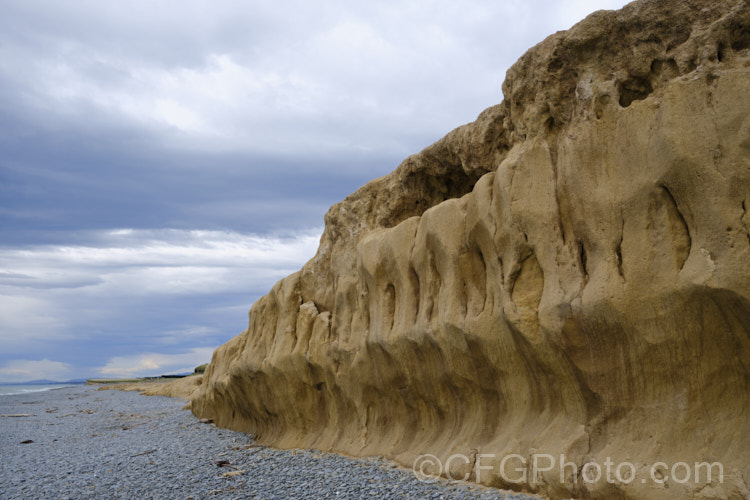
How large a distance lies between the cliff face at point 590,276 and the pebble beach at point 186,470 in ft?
2.55

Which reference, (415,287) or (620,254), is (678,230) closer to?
(620,254)

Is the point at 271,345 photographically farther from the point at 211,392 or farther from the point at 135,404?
the point at 135,404

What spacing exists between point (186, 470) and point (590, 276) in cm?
729

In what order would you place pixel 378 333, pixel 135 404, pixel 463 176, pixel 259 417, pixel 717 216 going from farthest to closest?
pixel 135 404
pixel 259 417
pixel 463 176
pixel 378 333
pixel 717 216

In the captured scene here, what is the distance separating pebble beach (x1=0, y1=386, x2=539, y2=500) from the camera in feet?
23.2

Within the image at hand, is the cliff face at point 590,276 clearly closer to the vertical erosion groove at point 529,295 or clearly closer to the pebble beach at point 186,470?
the vertical erosion groove at point 529,295

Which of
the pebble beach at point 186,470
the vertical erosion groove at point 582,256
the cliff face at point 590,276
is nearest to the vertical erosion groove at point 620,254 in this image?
the cliff face at point 590,276

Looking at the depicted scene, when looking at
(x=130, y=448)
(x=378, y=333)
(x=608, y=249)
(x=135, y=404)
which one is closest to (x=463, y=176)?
(x=378, y=333)

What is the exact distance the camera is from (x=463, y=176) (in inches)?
400

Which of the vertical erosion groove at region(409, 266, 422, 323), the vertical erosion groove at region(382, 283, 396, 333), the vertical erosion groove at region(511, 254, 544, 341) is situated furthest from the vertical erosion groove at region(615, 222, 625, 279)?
the vertical erosion groove at region(382, 283, 396, 333)

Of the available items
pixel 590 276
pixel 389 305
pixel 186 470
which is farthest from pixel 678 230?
pixel 186 470

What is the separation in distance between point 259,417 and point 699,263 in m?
11.2

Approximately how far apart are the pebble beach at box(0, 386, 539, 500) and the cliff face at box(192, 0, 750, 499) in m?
0.78

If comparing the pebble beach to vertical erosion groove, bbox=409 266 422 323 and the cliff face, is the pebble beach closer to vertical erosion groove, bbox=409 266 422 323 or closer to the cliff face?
the cliff face
